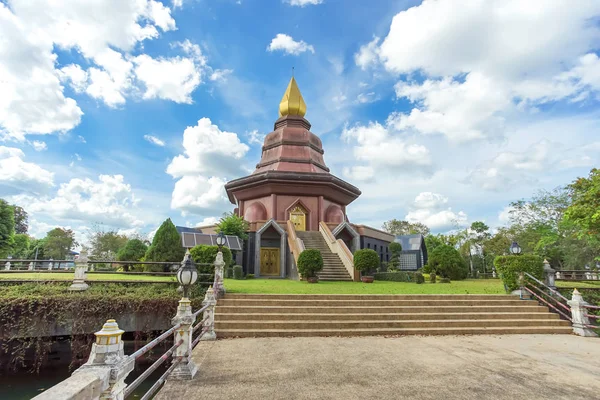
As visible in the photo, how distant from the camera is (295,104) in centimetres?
2941

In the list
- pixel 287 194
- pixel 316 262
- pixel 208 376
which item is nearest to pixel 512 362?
pixel 208 376

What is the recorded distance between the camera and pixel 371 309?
924 centimetres

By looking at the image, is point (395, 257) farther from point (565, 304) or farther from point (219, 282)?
point (219, 282)

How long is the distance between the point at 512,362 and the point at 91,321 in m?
Answer: 8.92

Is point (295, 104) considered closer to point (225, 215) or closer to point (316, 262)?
point (225, 215)

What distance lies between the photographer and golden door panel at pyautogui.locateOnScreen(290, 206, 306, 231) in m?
23.6

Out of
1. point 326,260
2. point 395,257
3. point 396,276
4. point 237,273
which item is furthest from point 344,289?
point 395,257

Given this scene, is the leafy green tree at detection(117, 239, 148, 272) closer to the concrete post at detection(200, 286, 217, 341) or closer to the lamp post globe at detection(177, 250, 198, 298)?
the concrete post at detection(200, 286, 217, 341)

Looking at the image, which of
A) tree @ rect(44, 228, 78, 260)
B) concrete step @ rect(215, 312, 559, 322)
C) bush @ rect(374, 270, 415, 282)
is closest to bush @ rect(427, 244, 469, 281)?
bush @ rect(374, 270, 415, 282)

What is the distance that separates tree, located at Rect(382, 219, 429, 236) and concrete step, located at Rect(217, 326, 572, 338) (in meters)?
41.9

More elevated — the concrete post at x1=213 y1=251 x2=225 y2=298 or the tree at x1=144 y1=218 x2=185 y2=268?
the tree at x1=144 y1=218 x2=185 y2=268

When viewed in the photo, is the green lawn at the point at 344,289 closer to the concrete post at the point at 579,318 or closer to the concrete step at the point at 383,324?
the concrete step at the point at 383,324

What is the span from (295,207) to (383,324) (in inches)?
619

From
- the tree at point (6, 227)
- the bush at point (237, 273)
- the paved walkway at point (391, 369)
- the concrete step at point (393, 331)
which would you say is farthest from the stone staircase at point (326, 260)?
the tree at point (6, 227)
